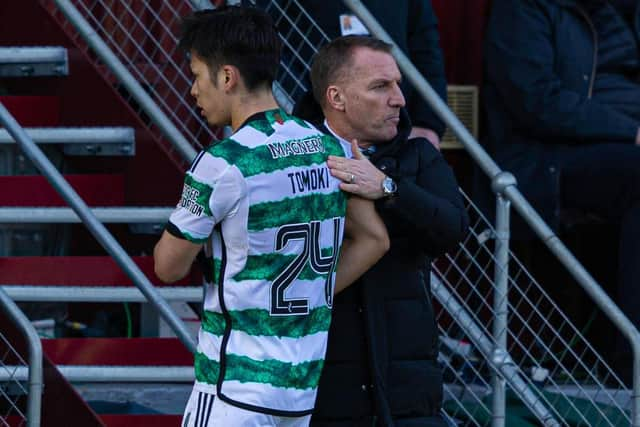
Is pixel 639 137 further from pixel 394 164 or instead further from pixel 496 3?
pixel 394 164

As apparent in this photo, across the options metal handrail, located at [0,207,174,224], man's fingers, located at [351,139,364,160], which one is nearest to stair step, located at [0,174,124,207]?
metal handrail, located at [0,207,174,224]

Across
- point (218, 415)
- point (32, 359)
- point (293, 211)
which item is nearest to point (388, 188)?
point (293, 211)

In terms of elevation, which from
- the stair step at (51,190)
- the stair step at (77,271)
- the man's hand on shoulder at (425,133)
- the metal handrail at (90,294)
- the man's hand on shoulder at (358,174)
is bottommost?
the metal handrail at (90,294)

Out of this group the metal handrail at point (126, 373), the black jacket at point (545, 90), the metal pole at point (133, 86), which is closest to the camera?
the metal pole at point (133, 86)

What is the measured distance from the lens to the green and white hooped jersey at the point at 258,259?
9.48 feet

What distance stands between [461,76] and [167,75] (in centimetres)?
167

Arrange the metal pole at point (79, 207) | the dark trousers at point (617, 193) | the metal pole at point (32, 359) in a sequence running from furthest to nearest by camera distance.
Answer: the dark trousers at point (617, 193) → the metal pole at point (79, 207) → the metal pole at point (32, 359)

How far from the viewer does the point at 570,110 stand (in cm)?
562

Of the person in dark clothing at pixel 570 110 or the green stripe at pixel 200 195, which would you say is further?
the person in dark clothing at pixel 570 110

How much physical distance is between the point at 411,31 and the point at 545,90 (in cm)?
72

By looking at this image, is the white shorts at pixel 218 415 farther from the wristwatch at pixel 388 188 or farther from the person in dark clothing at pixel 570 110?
the person in dark clothing at pixel 570 110

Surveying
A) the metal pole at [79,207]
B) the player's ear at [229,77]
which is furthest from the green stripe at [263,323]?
the metal pole at [79,207]

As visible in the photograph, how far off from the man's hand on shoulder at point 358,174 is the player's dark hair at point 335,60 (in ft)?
0.64

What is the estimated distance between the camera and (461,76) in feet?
21.7
